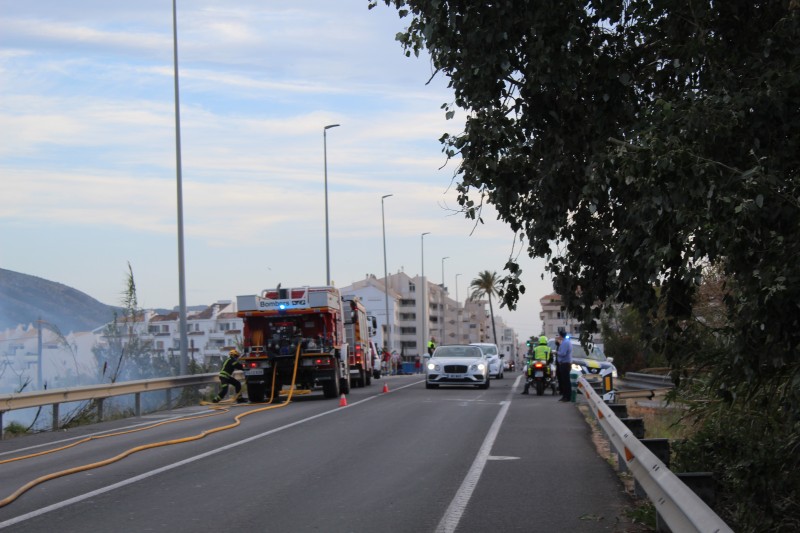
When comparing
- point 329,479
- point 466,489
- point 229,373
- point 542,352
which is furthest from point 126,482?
point 542,352

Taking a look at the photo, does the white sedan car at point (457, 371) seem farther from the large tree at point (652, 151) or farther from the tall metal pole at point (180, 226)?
the large tree at point (652, 151)

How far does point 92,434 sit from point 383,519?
1094 centimetres

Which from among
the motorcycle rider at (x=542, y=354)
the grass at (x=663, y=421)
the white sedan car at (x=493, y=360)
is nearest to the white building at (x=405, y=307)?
the white sedan car at (x=493, y=360)

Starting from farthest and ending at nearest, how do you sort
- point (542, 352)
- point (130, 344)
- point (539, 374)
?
point (130, 344), point (539, 374), point (542, 352)

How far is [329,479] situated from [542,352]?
17.3 m

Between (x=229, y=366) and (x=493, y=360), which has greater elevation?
(x=229, y=366)

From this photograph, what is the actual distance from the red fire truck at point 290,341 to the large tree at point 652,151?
17699 mm

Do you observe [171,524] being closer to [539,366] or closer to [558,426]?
[558,426]

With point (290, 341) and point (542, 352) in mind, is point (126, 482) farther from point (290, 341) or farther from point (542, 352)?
point (542, 352)

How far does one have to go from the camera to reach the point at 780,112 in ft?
21.6

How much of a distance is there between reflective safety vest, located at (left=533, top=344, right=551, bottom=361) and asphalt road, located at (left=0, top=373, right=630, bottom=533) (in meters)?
8.18

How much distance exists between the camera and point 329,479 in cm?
1098

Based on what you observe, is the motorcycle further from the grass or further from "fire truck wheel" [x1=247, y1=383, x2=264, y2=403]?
"fire truck wheel" [x1=247, y1=383, x2=264, y2=403]

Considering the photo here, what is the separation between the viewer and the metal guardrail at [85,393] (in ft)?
59.1
